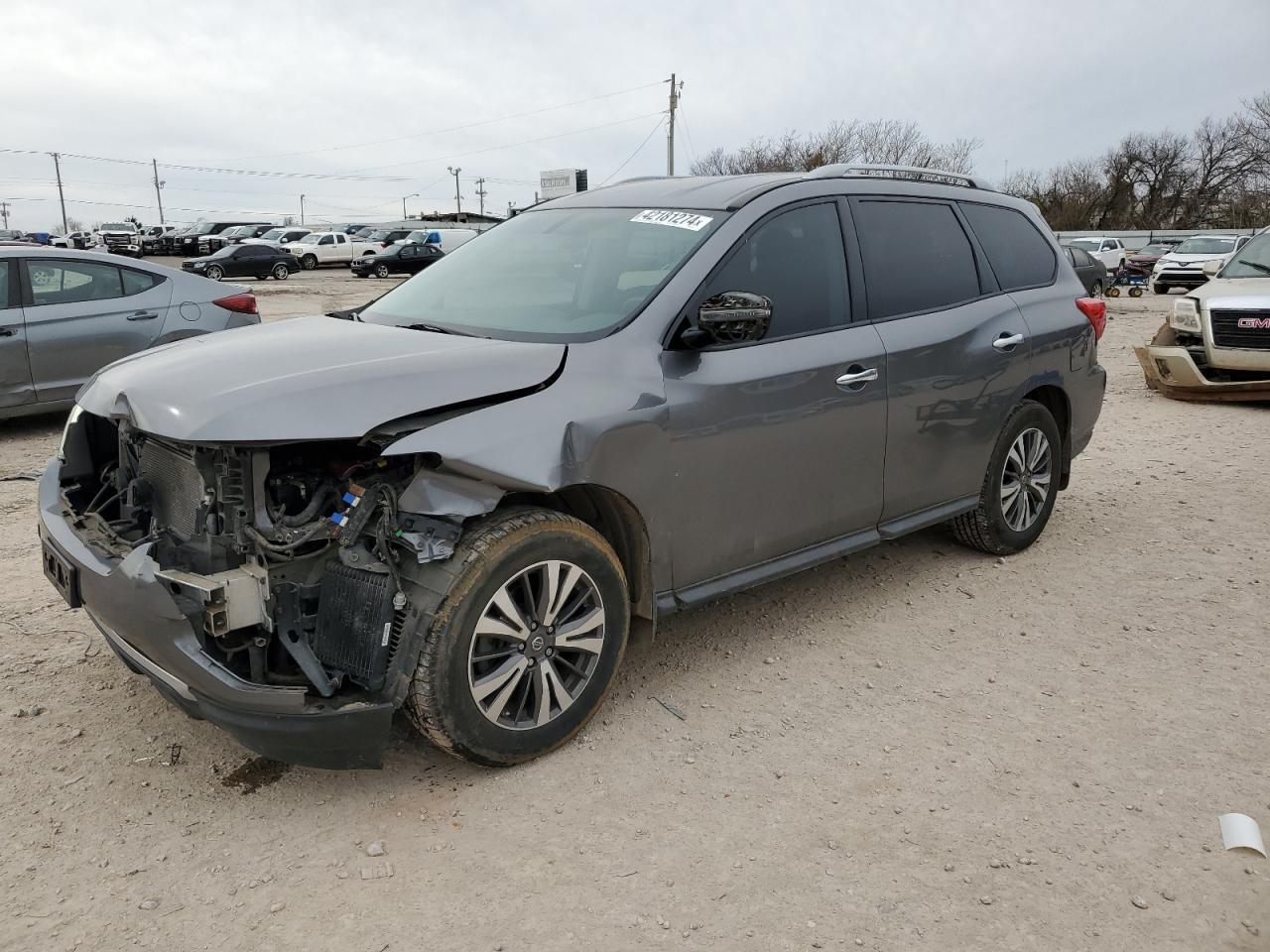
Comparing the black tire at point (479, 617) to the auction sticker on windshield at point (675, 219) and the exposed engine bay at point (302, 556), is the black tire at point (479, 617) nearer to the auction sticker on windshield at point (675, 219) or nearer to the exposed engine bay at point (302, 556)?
the exposed engine bay at point (302, 556)

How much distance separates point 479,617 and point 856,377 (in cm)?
186

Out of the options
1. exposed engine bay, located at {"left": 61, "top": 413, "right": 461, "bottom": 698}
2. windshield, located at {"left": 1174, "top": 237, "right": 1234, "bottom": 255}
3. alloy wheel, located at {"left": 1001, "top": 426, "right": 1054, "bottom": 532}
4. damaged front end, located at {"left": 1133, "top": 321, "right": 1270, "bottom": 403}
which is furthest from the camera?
windshield, located at {"left": 1174, "top": 237, "right": 1234, "bottom": 255}

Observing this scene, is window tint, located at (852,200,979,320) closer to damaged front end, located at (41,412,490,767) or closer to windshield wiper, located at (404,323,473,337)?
windshield wiper, located at (404,323,473,337)

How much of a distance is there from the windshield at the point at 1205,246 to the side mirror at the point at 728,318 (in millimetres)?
29184

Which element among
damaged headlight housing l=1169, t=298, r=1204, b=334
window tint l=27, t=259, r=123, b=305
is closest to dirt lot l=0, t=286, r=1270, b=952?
window tint l=27, t=259, r=123, b=305

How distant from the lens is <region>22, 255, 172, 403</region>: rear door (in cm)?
761

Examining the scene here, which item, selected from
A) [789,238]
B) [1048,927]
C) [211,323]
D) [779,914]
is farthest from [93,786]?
[211,323]

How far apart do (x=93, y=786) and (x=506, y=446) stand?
5.46 feet

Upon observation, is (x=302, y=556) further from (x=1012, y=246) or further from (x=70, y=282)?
(x=70, y=282)

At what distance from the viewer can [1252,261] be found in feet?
33.7

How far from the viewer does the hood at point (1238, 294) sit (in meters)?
9.27

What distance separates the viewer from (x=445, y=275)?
4320 millimetres

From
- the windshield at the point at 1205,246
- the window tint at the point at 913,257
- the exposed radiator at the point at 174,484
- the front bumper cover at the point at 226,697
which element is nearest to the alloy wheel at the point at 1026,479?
the window tint at the point at 913,257

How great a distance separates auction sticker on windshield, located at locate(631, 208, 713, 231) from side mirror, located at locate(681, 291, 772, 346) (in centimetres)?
41
